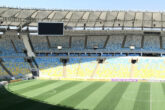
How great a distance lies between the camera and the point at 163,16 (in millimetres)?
55812

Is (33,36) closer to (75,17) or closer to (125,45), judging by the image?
(75,17)

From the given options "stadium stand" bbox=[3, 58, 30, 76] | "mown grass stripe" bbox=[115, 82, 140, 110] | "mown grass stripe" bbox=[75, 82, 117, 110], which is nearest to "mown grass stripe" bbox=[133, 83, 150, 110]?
"mown grass stripe" bbox=[115, 82, 140, 110]

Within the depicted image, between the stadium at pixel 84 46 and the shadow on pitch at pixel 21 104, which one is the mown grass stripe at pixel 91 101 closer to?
the shadow on pitch at pixel 21 104

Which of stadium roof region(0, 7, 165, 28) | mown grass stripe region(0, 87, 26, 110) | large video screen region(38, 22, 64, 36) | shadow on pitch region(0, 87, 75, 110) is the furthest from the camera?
stadium roof region(0, 7, 165, 28)

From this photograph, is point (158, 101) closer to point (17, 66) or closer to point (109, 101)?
point (109, 101)

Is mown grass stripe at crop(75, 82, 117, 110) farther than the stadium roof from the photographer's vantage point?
No

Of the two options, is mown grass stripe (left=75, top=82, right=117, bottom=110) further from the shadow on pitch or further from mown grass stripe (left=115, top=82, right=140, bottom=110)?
mown grass stripe (left=115, top=82, right=140, bottom=110)

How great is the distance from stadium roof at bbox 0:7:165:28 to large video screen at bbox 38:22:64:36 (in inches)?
374

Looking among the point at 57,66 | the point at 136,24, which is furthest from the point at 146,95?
the point at 136,24

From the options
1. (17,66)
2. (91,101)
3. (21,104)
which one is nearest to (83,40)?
(17,66)

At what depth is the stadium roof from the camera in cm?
5472

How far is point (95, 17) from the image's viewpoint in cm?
5569

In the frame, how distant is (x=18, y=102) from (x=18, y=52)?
3169cm

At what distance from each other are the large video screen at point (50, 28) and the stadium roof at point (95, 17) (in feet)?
31.2
